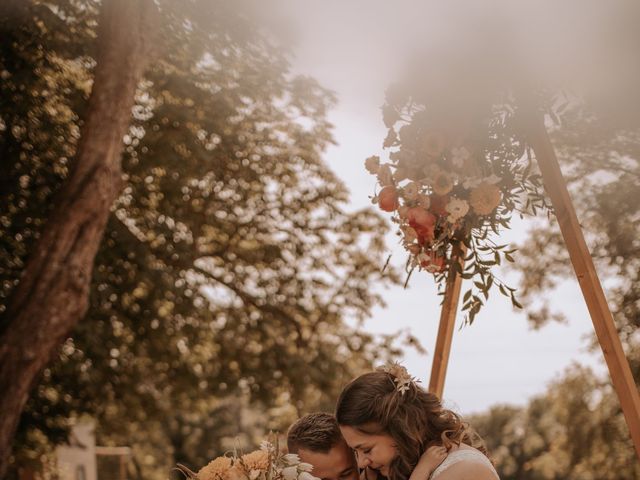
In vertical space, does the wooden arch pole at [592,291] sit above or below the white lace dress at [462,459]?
above

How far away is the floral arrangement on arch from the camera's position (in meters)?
3.59

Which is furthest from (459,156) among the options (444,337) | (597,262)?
(597,262)

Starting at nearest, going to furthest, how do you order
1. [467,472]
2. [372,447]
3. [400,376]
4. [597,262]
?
1. [467,472]
2. [372,447]
3. [400,376]
4. [597,262]

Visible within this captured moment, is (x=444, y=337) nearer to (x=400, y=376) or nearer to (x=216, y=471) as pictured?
(x=400, y=376)

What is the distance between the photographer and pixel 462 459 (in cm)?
322

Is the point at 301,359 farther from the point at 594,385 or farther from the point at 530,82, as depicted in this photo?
the point at 530,82

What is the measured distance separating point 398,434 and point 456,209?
0.90 meters

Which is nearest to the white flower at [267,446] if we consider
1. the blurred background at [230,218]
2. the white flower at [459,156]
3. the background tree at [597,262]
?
the white flower at [459,156]

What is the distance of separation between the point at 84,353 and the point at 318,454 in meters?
6.93

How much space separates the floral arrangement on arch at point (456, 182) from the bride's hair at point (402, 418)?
0.50m

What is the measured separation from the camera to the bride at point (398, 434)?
3275 millimetres

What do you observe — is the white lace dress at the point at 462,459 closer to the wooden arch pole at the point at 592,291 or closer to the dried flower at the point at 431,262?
the wooden arch pole at the point at 592,291

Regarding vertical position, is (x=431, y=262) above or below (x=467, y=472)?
above

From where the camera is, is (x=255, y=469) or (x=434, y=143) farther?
→ (x=434, y=143)
